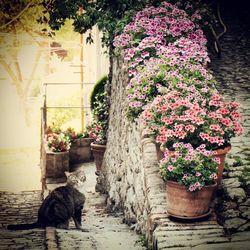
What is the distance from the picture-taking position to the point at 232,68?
10.8 metres

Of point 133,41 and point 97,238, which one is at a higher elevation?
point 133,41

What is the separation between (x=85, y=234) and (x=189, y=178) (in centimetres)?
206

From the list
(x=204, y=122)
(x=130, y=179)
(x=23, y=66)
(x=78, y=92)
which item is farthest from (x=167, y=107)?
(x=23, y=66)

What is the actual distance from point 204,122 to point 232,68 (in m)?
6.74

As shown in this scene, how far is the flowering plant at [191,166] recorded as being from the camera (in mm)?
4180

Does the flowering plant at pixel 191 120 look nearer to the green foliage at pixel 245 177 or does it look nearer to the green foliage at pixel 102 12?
the green foliage at pixel 245 177

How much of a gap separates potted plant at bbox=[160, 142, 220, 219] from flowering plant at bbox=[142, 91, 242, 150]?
15cm

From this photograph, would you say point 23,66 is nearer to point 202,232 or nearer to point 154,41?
point 154,41

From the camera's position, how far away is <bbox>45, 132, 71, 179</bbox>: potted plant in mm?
9969

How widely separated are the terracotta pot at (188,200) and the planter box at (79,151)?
665 cm

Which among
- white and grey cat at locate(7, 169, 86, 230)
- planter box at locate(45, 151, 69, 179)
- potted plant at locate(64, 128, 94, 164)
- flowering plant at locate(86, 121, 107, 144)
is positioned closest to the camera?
white and grey cat at locate(7, 169, 86, 230)

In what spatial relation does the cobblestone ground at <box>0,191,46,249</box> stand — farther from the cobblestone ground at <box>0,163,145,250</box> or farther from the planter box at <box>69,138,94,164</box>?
the planter box at <box>69,138,94,164</box>

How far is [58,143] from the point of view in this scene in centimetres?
1019

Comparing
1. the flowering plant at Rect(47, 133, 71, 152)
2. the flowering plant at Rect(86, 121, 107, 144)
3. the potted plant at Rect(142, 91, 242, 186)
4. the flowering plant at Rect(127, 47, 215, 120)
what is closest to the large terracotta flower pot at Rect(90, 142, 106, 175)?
the flowering plant at Rect(86, 121, 107, 144)
